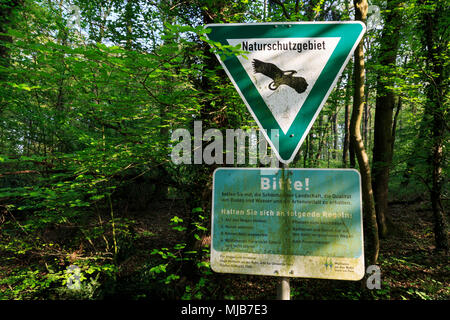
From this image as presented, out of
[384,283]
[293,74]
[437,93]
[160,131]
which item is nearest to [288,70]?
[293,74]

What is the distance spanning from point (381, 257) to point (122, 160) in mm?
6449

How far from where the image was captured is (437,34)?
5.14 m

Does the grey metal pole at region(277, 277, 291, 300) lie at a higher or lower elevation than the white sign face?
lower

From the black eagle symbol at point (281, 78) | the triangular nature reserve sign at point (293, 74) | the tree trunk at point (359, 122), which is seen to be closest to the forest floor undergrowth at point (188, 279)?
the tree trunk at point (359, 122)

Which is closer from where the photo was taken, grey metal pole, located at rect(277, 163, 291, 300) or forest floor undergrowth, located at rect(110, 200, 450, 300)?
grey metal pole, located at rect(277, 163, 291, 300)

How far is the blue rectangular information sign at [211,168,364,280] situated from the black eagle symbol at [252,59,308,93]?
0.47 m

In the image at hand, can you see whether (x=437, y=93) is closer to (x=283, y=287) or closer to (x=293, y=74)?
(x=293, y=74)

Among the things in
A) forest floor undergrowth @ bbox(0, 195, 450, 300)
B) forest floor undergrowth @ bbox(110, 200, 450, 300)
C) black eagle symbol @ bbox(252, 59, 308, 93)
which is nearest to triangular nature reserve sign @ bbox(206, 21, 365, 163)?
black eagle symbol @ bbox(252, 59, 308, 93)

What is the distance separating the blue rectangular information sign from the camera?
1.08 m

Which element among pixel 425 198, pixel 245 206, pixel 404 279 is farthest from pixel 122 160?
pixel 425 198

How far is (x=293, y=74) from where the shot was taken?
1149mm

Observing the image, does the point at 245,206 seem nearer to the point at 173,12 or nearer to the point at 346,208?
the point at 346,208

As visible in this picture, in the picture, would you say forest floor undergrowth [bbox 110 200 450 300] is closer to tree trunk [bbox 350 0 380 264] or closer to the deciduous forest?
the deciduous forest
